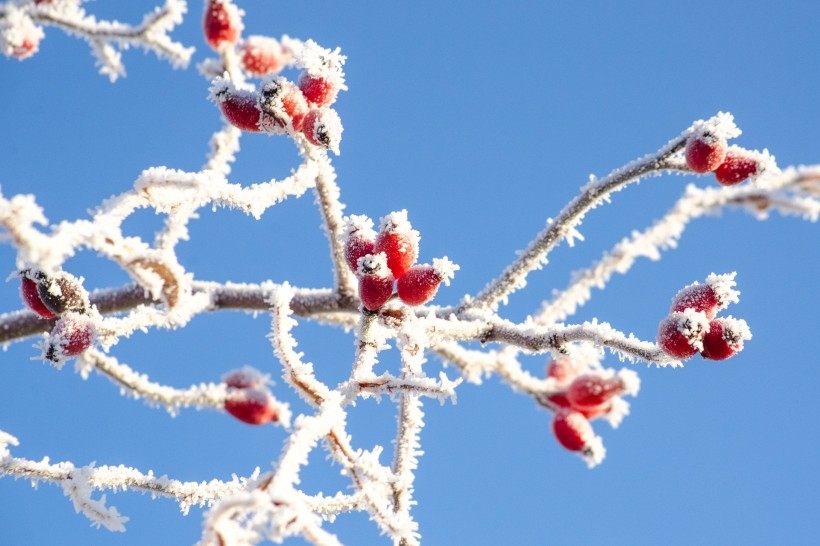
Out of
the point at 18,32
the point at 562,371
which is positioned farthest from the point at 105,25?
the point at 562,371

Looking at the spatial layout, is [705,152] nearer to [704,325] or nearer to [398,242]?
[704,325]

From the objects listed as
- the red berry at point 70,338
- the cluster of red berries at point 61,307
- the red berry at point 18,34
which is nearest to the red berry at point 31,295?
the cluster of red berries at point 61,307

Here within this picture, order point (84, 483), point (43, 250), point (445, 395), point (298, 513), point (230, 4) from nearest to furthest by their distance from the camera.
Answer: point (298, 513), point (43, 250), point (445, 395), point (84, 483), point (230, 4)

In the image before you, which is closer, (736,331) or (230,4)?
(736,331)

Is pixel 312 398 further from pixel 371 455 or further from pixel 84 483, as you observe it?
pixel 84 483

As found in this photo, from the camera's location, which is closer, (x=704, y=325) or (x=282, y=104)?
(x=704, y=325)

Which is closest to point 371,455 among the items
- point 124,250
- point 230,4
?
point 124,250

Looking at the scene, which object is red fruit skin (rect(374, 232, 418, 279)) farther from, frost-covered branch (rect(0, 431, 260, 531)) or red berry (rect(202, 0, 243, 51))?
red berry (rect(202, 0, 243, 51))
